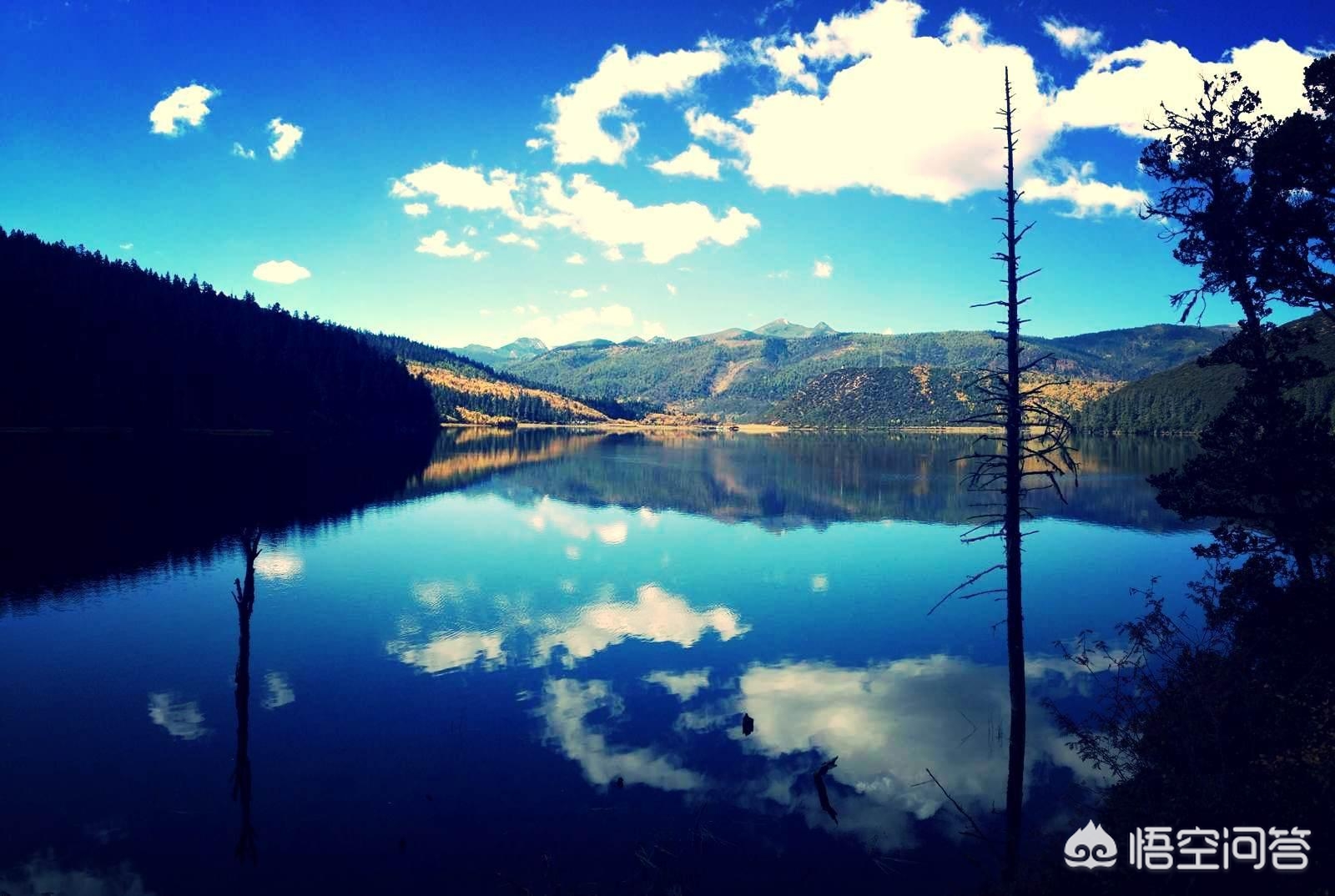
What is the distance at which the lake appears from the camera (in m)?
18.5

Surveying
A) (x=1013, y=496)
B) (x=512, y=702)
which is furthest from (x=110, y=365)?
(x=1013, y=496)

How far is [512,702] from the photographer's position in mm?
28297

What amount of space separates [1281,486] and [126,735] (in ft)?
135

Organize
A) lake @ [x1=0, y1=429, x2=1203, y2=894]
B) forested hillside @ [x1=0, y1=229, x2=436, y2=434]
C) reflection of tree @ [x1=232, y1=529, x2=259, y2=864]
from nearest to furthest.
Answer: lake @ [x1=0, y1=429, x2=1203, y2=894] < reflection of tree @ [x1=232, y1=529, x2=259, y2=864] < forested hillside @ [x1=0, y1=229, x2=436, y2=434]

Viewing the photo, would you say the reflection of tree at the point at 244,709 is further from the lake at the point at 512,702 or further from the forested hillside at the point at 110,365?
the forested hillside at the point at 110,365

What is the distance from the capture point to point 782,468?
155 m

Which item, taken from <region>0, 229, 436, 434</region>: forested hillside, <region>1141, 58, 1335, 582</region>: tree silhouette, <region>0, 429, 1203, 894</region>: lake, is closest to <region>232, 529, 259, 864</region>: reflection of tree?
<region>0, 429, 1203, 894</region>: lake

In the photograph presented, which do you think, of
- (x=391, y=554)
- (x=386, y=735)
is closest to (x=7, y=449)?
(x=391, y=554)

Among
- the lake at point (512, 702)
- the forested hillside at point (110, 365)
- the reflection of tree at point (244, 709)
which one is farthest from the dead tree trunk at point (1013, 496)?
the forested hillside at point (110, 365)

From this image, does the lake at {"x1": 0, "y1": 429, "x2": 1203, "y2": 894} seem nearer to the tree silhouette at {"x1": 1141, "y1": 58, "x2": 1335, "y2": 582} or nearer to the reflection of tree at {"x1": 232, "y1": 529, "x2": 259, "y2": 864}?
the reflection of tree at {"x1": 232, "y1": 529, "x2": 259, "y2": 864}

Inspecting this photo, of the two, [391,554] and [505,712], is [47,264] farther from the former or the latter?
[505,712]

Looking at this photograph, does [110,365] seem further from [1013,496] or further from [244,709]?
[1013,496]

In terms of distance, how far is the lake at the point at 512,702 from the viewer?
18516 millimetres

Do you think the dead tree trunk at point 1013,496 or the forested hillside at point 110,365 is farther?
the forested hillside at point 110,365
